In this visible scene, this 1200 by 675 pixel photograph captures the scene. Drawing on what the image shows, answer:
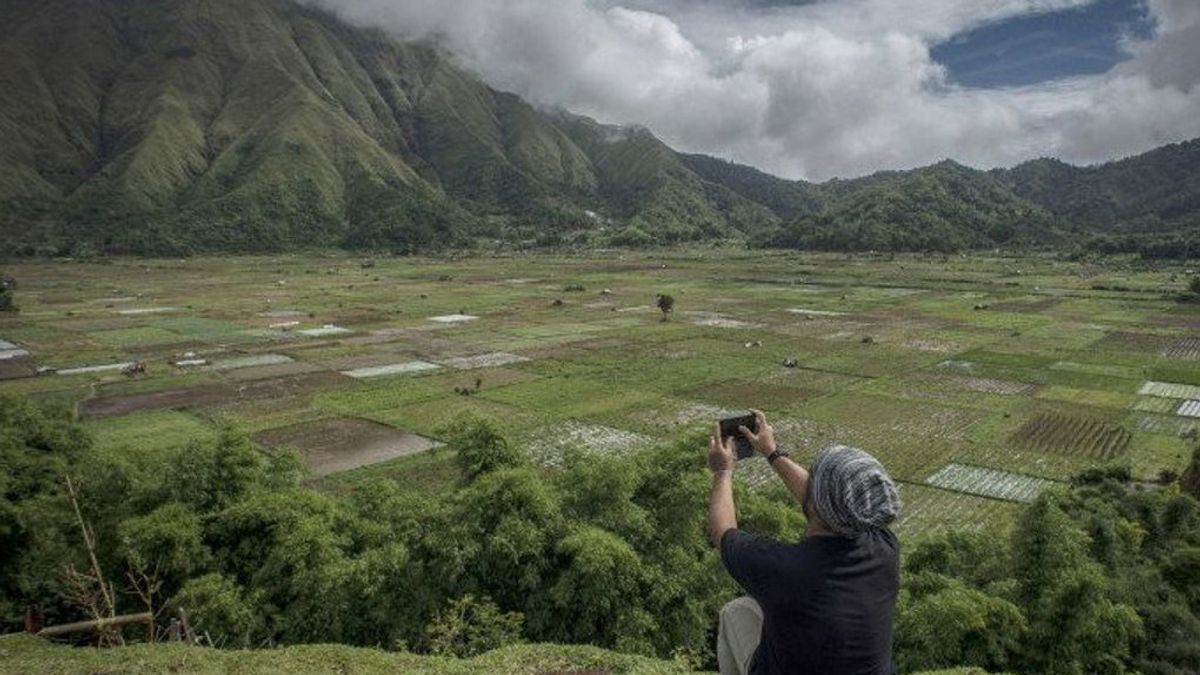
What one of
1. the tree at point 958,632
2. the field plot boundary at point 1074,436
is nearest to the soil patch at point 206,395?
the tree at point 958,632

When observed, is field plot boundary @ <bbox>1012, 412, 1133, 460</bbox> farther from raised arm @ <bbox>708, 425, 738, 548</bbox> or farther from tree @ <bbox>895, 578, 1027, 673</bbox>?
raised arm @ <bbox>708, 425, 738, 548</bbox>

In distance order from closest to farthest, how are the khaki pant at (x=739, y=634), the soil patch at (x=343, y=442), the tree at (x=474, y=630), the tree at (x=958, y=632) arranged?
the khaki pant at (x=739, y=634) < the tree at (x=474, y=630) < the tree at (x=958, y=632) < the soil patch at (x=343, y=442)

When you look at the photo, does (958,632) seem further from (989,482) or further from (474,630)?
(989,482)

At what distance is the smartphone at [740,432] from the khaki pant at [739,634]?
1.00m

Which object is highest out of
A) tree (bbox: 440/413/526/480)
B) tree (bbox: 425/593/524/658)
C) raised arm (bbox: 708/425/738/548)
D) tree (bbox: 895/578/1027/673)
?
raised arm (bbox: 708/425/738/548)

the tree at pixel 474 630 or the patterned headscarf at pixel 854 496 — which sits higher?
the patterned headscarf at pixel 854 496

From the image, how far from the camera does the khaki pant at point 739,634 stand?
16.5ft

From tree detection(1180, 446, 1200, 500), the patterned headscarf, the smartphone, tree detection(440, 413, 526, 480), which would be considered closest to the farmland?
tree detection(1180, 446, 1200, 500)

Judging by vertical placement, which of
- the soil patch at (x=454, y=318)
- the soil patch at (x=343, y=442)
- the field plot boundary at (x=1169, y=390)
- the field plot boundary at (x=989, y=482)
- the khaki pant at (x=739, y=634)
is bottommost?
the field plot boundary at (x=989, y=482)

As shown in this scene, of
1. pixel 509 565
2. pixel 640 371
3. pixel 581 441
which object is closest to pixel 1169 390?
pixel 640 371

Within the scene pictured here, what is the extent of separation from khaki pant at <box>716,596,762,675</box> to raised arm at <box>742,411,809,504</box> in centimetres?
92

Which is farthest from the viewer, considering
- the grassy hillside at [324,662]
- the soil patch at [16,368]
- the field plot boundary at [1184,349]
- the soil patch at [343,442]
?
the field plot boundary at [1184,349]

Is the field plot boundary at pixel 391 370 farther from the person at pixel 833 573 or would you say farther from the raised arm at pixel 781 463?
the person at pixel 833 573

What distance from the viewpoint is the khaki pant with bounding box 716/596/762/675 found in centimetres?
504
